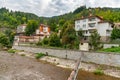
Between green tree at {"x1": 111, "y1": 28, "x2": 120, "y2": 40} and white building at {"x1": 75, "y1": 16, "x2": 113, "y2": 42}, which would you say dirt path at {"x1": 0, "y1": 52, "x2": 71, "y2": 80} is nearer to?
green tree at {"x1": 111, "y1": 28, "x2": 120, "y2": 40}

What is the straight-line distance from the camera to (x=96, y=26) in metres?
50.9

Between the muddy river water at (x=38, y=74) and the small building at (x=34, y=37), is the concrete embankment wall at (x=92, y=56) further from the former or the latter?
the small building at (x=34, y=37)

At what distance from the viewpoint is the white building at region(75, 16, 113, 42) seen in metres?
48.9

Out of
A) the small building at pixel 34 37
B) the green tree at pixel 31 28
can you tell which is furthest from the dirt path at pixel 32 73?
the green tree at pixel 31 28

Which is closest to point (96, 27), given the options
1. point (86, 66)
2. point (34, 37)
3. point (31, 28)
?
point (86, 66)

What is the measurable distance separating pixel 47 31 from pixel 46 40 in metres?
28.0

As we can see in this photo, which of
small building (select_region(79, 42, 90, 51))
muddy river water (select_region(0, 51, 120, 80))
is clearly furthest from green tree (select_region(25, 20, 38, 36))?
muddy river water (select_region(0, 51, 120, 80))

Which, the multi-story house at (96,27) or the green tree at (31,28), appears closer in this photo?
the multi-story house at (96,27)

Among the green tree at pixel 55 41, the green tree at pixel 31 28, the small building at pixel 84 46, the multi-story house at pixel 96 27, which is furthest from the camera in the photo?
the green tree at pixel 31 28

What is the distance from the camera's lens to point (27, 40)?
66.4 metres

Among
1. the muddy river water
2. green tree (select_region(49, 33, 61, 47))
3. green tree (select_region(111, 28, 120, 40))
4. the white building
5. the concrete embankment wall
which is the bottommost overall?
the muddy river water

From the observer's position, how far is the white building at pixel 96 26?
48.9m

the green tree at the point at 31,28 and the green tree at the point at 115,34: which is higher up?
the green tree at the point at 31,28

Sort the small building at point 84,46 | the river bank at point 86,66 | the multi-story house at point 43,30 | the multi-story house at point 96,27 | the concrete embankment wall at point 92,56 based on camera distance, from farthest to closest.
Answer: the multi-story house at point 43,30 < the multi-story house at point 96,27 < the small building at point 84,46 < the concrete embankment wall at point 92,56 < the river bank at point 86,66
